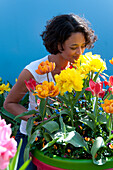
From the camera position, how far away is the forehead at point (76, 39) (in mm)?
1121

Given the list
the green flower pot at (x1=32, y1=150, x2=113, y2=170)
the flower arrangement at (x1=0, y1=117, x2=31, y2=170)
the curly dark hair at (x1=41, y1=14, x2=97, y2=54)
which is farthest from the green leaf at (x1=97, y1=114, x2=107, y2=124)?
the curly dark hair at (x1=41, y1=14, x2=97, y2=54)

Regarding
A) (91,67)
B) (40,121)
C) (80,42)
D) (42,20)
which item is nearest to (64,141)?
(40,121)

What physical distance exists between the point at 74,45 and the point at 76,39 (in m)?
0.03

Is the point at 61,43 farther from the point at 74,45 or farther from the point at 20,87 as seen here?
the point at 20,87

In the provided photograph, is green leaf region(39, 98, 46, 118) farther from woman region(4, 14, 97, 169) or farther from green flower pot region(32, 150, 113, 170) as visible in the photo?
woman region(4, 14, 97, 169)

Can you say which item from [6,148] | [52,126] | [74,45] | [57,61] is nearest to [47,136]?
[52,126]

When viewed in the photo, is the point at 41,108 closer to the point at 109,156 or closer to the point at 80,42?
the point at 109,156

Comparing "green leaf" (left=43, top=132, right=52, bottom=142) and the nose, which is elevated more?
the nose

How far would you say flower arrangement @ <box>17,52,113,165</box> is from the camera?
2.21 ft

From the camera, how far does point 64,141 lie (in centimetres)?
72

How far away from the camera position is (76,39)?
1.13 metres

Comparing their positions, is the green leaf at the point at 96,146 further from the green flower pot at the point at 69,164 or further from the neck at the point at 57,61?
the neck at the point at 57,61

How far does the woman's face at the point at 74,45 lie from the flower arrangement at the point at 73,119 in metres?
0.31

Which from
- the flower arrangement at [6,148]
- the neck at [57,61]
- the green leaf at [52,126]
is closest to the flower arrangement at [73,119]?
the green leaf at [52,126]
